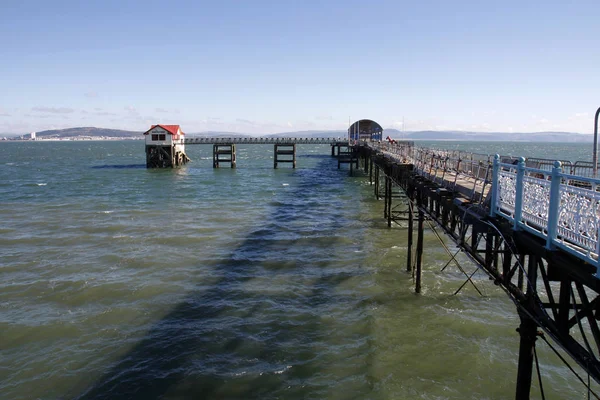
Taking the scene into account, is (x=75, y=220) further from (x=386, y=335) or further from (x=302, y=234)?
(x=386, y=335)

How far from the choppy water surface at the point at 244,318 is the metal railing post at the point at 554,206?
517 centimetres

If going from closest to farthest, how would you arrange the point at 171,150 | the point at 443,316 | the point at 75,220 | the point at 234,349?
the point at 234,349, the point at 443,316, the point at 75,220, the point at 171,150

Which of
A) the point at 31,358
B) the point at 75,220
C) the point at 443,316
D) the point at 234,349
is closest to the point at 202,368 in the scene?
the point at 234,349

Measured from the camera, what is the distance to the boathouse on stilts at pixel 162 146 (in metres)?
67.2

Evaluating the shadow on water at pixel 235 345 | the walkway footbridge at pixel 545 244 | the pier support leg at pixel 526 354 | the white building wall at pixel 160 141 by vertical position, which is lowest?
the shadow on water at pixel 235 345

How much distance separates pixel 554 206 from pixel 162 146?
66.6 m

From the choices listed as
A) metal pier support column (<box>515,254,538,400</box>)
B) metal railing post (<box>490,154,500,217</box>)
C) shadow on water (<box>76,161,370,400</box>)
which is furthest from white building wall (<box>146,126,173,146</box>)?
metal pier support column (<box>515,254,538,400</box>)

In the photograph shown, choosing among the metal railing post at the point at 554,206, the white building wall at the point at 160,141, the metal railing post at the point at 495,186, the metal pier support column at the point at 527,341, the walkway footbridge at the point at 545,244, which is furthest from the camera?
the white building wall at the point at 160,141

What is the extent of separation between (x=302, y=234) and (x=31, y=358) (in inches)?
589

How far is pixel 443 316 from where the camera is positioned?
1429cm

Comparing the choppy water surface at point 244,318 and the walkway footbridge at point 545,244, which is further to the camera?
the choppy water surface at point 244,318

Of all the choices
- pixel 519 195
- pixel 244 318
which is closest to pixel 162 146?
pixel 244 318

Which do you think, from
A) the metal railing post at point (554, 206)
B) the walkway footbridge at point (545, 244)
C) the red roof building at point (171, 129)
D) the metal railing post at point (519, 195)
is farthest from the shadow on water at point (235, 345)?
the red roof building at point (171, 129)

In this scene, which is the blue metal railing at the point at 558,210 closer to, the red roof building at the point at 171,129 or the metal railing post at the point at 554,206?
the metal railing post at the point at 554,206
